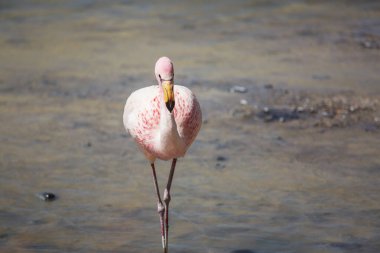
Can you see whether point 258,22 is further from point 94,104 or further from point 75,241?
point 75,241

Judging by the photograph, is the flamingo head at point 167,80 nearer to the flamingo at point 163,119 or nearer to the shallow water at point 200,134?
the flamingo at point 163,119

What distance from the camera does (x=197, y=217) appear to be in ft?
21.0

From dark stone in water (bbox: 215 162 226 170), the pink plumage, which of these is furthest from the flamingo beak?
dark stone in water (bbox: 215 162 226 170)

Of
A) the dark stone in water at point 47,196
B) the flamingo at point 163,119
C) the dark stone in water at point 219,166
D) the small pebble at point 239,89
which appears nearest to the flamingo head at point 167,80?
the flamingo at point 163,119

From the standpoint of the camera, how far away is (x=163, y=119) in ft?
17.8

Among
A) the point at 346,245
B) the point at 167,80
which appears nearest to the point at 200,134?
the point at 346,245

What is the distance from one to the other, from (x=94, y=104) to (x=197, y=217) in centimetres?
294

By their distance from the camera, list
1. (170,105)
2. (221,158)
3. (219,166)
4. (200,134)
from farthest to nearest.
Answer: (200,134) < (221,158) < (219,166) < (170,105)

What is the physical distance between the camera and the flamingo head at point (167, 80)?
5199 millimetres

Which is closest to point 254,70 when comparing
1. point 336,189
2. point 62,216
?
point 336,189

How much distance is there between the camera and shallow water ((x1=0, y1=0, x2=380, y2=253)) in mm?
6199

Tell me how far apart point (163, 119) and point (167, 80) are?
0.92ft

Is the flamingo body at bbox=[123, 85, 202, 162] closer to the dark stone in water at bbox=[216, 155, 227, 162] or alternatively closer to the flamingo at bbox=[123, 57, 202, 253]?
the flamingo at bbox=[123, 57, 202, 253]

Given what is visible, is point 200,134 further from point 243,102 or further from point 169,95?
point 169,95
